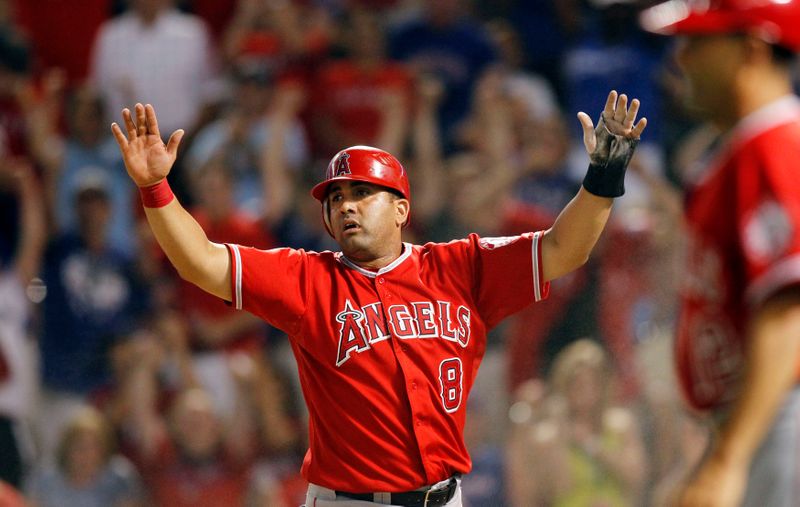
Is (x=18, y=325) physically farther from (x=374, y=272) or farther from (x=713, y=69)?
(x=713, y=69)

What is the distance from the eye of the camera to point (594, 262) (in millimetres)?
7723

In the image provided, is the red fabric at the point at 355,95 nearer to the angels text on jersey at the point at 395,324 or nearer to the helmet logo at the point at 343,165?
the helmet logo at the point at 343,165

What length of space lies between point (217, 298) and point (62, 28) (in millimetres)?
2326

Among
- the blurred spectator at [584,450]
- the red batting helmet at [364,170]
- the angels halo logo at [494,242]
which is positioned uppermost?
the red batting helmet at [364,170]

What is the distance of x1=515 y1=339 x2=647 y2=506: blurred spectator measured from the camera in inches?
292

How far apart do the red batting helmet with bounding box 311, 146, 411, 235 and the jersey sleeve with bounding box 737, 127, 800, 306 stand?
1607mm

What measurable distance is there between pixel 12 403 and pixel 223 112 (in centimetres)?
244

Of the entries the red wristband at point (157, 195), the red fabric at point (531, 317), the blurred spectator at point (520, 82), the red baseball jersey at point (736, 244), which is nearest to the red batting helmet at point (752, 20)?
the red baseball jersey at point (736, 244)

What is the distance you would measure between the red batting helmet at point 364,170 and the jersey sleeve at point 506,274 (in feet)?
1.15

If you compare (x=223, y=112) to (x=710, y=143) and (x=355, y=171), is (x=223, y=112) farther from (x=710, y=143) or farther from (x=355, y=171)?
(x=355, y=171)

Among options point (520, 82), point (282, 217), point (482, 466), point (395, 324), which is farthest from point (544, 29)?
point (395, 324)

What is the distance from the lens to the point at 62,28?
8.10m

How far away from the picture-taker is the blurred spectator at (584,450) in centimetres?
742

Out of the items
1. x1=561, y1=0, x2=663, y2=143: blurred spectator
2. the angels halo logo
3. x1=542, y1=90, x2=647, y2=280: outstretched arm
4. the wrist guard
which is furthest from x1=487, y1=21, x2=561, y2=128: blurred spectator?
the wrist guard
